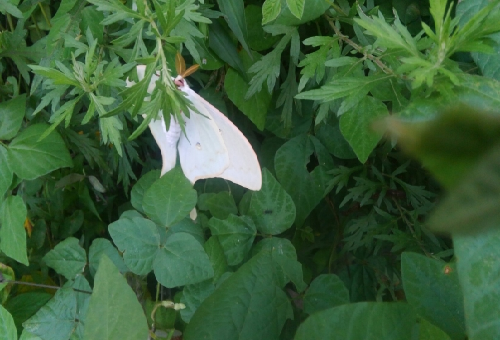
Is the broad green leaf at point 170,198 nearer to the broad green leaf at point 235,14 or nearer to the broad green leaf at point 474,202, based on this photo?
the broad green leaf at point 235,14

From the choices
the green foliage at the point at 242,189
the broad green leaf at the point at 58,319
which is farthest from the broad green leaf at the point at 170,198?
the broad green leaf at the point at 58,319

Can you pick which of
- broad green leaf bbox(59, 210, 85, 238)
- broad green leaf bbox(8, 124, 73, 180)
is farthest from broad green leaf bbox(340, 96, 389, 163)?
broad green leaf bbox(59, 210, 85, 238)

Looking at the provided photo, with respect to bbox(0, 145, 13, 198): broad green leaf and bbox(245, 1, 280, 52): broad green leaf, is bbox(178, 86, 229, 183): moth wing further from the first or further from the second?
bbox(0, 145, 13, 198): broad green leaf

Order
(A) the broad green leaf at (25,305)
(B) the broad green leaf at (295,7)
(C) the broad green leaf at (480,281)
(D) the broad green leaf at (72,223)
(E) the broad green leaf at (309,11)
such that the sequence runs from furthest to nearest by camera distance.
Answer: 1. (D) the broad green leaf at (72,223)
2. (A) the broad green leaf at (25,305)
3. (E) the broad green leaf at (309,11)
4. (B) the broad green leaf at (295,7)
5. (C) the broad green leaf at (480,281)

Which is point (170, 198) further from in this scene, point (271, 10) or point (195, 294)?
point (271, 10)

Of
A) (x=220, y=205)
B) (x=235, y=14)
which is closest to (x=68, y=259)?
(x=220, y=205)

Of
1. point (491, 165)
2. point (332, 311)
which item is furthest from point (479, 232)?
point (332, 311)
